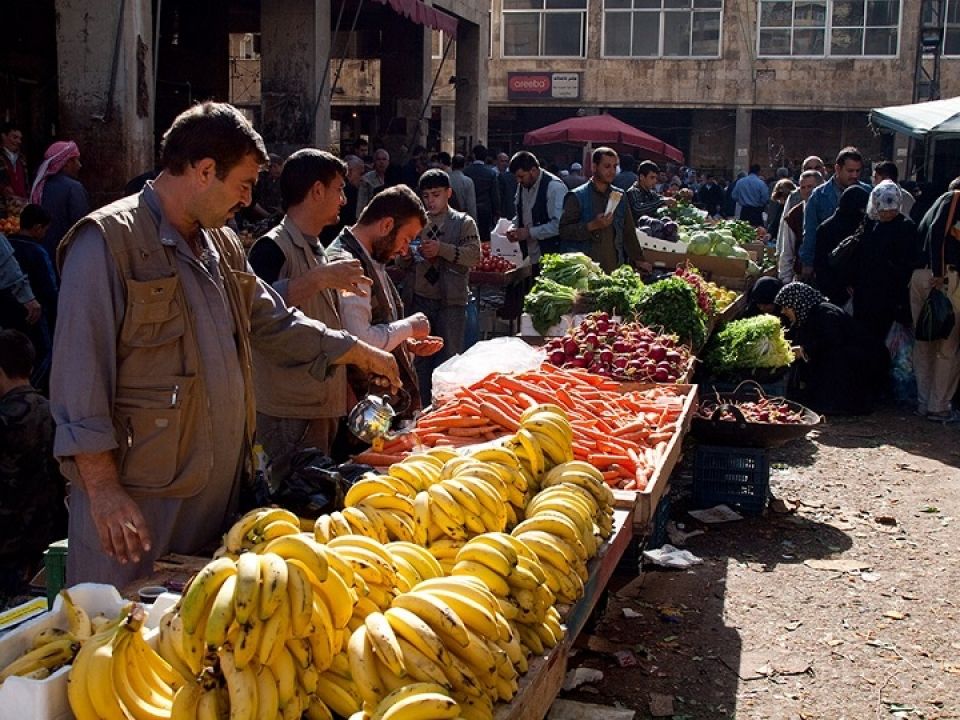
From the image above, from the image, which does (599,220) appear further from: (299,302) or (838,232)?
(299,302)

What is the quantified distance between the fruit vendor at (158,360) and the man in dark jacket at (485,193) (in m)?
11.1

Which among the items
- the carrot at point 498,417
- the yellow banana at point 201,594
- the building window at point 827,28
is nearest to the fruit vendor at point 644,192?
the carrot at point 498,417

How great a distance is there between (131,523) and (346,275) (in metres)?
1.63

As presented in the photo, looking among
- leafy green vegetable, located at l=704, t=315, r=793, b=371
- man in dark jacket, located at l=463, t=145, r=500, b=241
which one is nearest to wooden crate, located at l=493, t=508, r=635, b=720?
leafy green vegetable, located at l=704, t=315, r=793, b=371

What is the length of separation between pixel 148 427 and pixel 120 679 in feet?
3.23

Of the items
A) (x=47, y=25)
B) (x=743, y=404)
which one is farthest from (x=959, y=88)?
(x=743, y=404)

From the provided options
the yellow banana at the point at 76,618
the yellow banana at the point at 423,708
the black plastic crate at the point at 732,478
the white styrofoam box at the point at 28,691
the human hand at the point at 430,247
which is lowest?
the black plastic crate at the point at 732,478

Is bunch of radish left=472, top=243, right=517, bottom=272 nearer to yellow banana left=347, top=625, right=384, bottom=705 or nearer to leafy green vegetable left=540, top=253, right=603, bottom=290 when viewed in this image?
leafy green vegetable left=540, top=253, right=603, bottom=290

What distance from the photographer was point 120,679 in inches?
82.5

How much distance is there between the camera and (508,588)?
2.80m

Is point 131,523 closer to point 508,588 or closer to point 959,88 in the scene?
point 508,588

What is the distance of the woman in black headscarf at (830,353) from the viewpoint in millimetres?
9875

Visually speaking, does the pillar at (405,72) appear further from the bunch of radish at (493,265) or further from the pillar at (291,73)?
the bunch of radish at (493,265)

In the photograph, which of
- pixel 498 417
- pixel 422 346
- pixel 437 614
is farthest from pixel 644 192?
pixel 437 614
